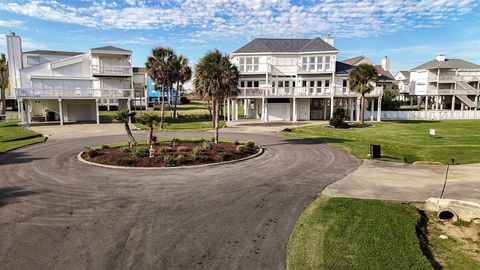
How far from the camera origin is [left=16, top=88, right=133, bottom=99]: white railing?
4103 cm

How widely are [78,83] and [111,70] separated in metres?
5.06

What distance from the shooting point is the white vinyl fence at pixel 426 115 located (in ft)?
166

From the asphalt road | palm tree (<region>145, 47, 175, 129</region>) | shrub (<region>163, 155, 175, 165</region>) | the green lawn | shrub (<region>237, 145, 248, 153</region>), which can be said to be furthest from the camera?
palm tree (<region>145, 47, 175, 129</region>)

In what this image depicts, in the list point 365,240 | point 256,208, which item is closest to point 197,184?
point 256,208

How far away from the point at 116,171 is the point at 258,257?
35.5 feet

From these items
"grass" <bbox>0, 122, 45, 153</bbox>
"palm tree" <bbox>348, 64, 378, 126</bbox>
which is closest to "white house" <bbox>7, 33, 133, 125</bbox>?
"grass" <bbox>0, 122, 45, 153</bbox>

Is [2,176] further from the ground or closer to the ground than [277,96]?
closer to the ground

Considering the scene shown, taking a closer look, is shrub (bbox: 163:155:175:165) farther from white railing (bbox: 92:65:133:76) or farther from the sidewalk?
white railing (bbox: 92:65:133:76)

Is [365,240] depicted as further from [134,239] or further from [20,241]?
[20,241]

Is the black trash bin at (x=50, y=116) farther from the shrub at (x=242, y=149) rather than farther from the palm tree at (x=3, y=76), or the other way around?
the shrub at (x=242, y=149)

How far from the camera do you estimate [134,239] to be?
8578 millimetres

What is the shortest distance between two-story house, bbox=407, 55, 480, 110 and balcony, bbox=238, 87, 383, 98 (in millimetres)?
25521

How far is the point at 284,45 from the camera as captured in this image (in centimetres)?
4888

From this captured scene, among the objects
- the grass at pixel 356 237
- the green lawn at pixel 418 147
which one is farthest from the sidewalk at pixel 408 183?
the green lawn at pixel 418 147
